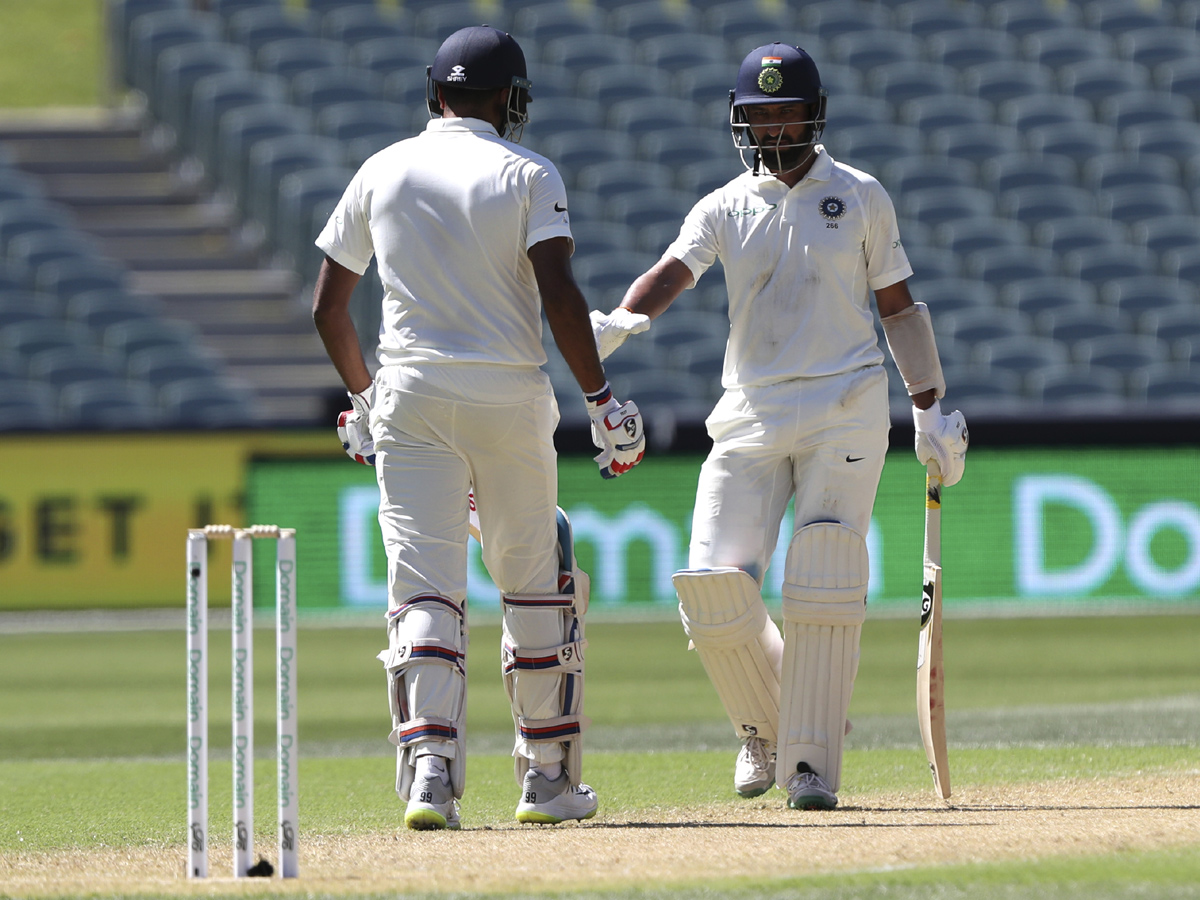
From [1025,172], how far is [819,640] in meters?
14.1

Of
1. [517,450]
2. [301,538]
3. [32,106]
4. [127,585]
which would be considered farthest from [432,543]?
[32,106]

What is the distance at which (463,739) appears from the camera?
486 centimetres

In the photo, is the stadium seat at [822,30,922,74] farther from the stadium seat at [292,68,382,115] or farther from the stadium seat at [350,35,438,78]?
the stadium seat at [292,68,382,115]

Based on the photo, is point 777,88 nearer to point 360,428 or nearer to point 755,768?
point 360,428

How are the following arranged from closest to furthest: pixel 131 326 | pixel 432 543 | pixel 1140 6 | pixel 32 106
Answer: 1. pixel 432 543
2. pixel 131 326
3. pixel 1140 6
4. pixel 32 106

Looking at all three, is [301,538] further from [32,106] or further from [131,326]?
[32,106]

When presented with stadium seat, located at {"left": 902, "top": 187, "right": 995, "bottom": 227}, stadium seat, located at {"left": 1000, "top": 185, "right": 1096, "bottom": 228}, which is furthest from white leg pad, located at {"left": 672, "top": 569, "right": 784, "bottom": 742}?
stadium seat, located at {"left": 1000, "top": 185, "right": 1096, "bottom": 228}

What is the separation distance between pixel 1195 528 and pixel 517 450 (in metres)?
8.91

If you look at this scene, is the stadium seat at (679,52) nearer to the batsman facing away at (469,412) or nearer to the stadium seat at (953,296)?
the stadium seat at (953,296)

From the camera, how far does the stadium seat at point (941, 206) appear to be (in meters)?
17.7

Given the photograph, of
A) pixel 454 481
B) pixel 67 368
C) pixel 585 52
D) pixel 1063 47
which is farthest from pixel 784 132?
pixel 1063 47

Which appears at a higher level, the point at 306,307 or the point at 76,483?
the point at 306,307

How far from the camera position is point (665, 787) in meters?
5.79

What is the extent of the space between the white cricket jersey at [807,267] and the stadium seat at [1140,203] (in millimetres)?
13482
